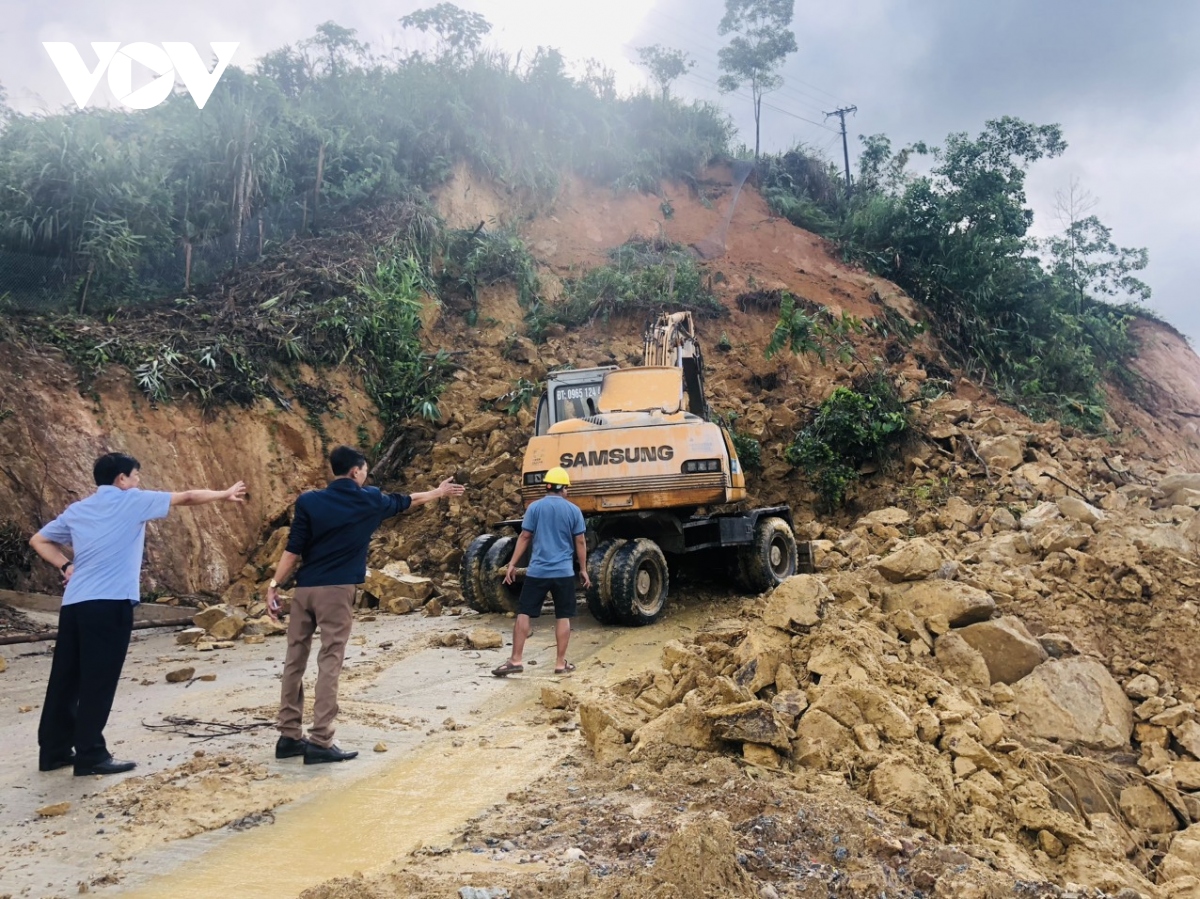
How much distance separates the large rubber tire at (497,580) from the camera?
10.1 m

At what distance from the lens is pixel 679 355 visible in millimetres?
11398

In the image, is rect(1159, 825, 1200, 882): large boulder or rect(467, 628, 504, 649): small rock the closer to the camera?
rect(1159, 825, 1200, 882): large boulder

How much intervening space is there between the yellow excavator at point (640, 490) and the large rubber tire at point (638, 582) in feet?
0.03

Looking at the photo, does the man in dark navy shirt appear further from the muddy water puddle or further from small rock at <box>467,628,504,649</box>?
small rock at <box>467,628,504,649</box>

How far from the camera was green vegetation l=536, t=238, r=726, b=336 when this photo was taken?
2112 centimetres

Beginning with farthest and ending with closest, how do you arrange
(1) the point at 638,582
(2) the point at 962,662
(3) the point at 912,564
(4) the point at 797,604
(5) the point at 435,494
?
(1) the point at 638,582 → (3) the point at 912,564 → (2) the point at 962,662 → (4) the point at 797,604 → (5) the point at 435,494

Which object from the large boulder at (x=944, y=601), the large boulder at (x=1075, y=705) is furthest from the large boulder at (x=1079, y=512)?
the large boulder at (x=1075, y=705)

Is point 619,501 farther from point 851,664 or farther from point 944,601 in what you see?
point 851,664

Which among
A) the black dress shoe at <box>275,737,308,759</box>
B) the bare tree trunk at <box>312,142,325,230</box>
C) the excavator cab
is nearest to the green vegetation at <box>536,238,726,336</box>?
the bare tree trunk at <box>312,142,325,230</box>

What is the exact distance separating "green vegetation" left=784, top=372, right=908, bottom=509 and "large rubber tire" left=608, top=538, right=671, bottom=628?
6610 millimetres

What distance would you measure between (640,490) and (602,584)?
1114 millimetres

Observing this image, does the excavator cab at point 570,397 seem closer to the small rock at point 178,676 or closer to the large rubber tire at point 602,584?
the large rubber tire at point 602,584

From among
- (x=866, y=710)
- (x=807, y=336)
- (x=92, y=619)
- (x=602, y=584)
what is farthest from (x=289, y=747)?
(x=807, y=336)

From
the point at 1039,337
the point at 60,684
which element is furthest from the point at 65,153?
the point at 1039,337
